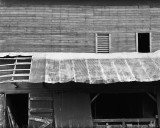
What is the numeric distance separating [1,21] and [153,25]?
8.85 metres

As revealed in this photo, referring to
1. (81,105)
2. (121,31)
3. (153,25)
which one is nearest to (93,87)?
(81,105)

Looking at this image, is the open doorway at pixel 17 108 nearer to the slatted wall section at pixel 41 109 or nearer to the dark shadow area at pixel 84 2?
the slatted wall section at pixel 41 109

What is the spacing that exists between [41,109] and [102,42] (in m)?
5.49

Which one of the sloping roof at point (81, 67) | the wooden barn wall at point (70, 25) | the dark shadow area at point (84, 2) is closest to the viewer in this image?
the sloping roof at point (81, 67)

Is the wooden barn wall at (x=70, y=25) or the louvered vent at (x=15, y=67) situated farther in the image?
the wooden barn wall at (x=70, y=25)

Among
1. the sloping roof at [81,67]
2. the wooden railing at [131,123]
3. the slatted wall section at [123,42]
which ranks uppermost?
the slatted wall section at [123,42]

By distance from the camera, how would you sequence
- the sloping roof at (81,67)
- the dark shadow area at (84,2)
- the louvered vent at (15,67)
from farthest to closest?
Result: 1. the dark shadow area at (84,2)
2. the louvered vent at (15,67)
3. the sloping roof at (81,67)

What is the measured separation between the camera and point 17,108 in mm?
22766

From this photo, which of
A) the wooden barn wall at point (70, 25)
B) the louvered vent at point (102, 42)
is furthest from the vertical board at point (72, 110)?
the louvered vent at point (102, 42)

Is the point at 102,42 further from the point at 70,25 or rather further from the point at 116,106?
the point at 116,106

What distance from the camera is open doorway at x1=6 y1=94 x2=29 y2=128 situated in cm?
1953

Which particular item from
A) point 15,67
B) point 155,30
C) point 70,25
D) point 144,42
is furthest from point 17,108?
point 155,30

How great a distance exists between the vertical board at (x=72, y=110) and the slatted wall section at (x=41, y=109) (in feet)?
1.41

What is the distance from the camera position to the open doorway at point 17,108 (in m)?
19.5
